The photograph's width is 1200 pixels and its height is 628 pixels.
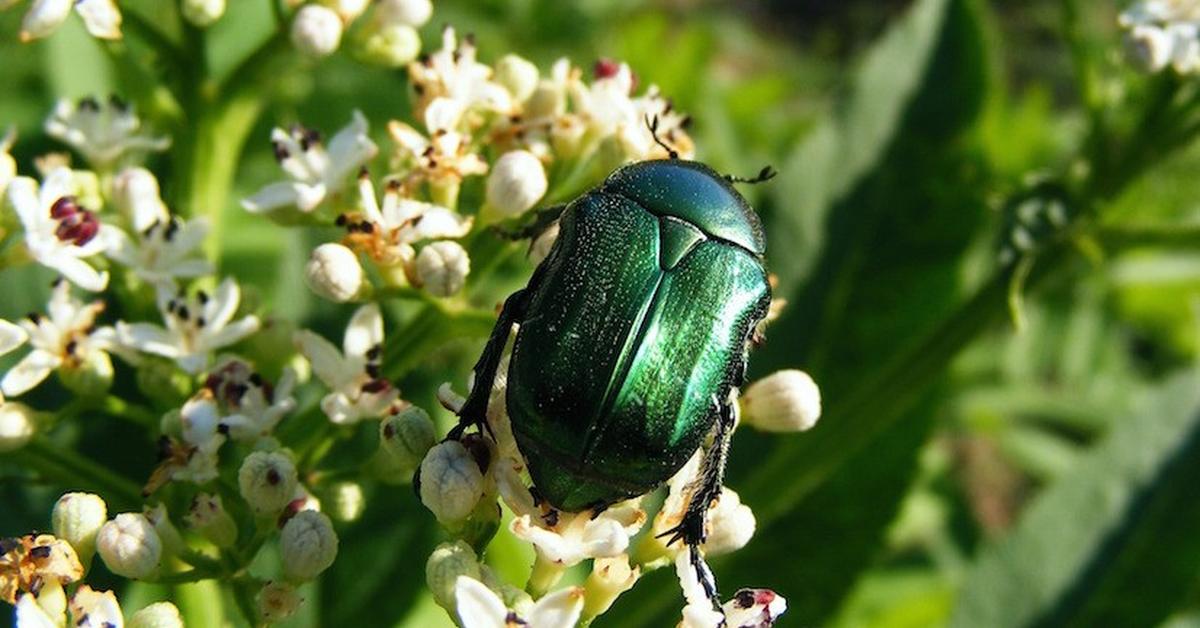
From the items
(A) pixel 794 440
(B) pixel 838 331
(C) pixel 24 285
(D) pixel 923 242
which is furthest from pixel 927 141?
(C) pixel 24 285

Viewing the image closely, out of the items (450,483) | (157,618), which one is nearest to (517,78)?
(450,483)

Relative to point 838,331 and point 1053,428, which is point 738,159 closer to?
point 838,331

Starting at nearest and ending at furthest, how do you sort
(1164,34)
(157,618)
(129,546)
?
1. (157,618)
2. (129,546)
3. (1164,34)

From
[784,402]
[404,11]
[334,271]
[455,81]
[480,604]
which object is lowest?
[480,604]

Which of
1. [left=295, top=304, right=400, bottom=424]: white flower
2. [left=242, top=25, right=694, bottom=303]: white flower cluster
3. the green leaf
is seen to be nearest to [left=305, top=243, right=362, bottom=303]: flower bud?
[left=242, top=25, right=694, bottom=303]: white flower cluster

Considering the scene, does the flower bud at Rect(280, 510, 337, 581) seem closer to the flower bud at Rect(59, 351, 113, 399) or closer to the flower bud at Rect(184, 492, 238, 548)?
the flower bud at Rect(184, 492, 238, 548)

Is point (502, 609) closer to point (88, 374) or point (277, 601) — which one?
point (277, 601)
